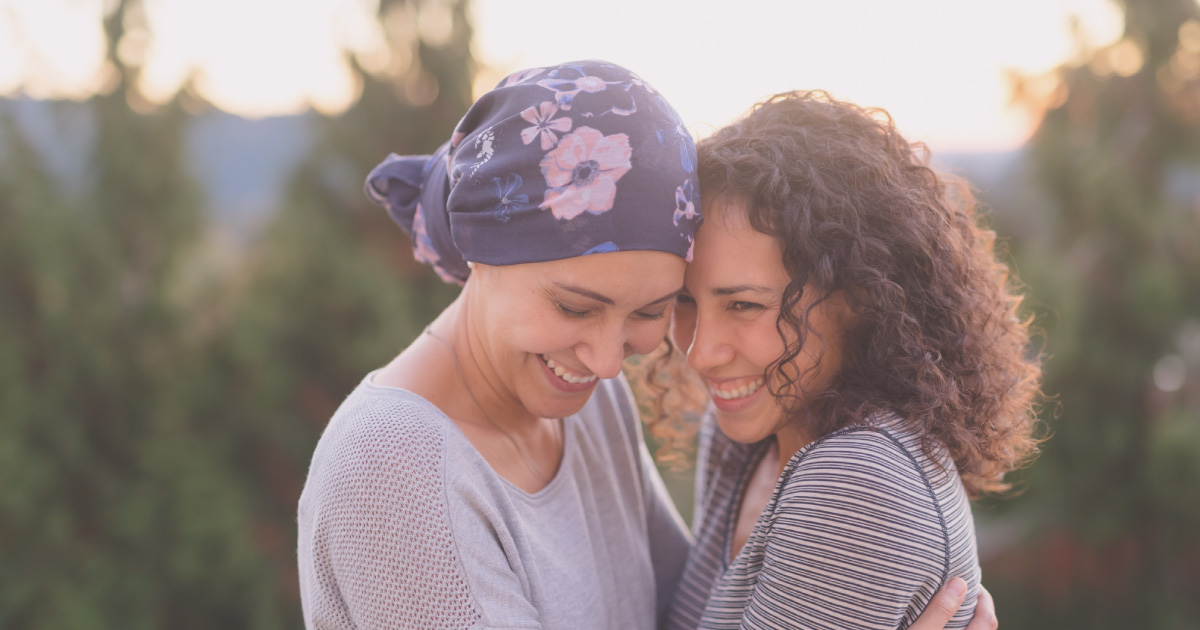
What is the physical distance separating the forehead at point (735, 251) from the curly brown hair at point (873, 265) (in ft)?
0.07

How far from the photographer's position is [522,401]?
1729 mm

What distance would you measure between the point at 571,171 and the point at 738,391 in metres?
0.62

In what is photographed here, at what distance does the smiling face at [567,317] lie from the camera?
1.50 metres

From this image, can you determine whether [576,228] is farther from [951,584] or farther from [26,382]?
[26,382]

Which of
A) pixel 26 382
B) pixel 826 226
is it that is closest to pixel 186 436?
pixel 26 382

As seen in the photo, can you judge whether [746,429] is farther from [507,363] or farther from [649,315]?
[507,363]

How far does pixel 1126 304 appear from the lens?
4.35 m

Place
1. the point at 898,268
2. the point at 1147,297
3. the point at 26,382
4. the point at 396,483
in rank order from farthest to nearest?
the point at 1147,297, the point at 26,382, the point at 898,268, the point at 396,483

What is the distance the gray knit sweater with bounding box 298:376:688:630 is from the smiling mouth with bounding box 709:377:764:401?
39 centimetres

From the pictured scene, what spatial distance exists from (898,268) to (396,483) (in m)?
1.07

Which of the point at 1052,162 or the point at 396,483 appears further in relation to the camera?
the point at 1052,162

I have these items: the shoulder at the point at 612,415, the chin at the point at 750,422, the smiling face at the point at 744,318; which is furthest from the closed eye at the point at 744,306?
the shoulder at the point at 612,415

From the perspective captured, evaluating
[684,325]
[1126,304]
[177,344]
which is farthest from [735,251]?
[1126,304]

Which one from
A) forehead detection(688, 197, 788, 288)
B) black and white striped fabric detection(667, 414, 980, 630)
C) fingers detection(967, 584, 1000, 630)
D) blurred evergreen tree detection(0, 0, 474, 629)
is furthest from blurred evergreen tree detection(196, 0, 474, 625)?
fingers detection(967, 584, 1000, 630)
